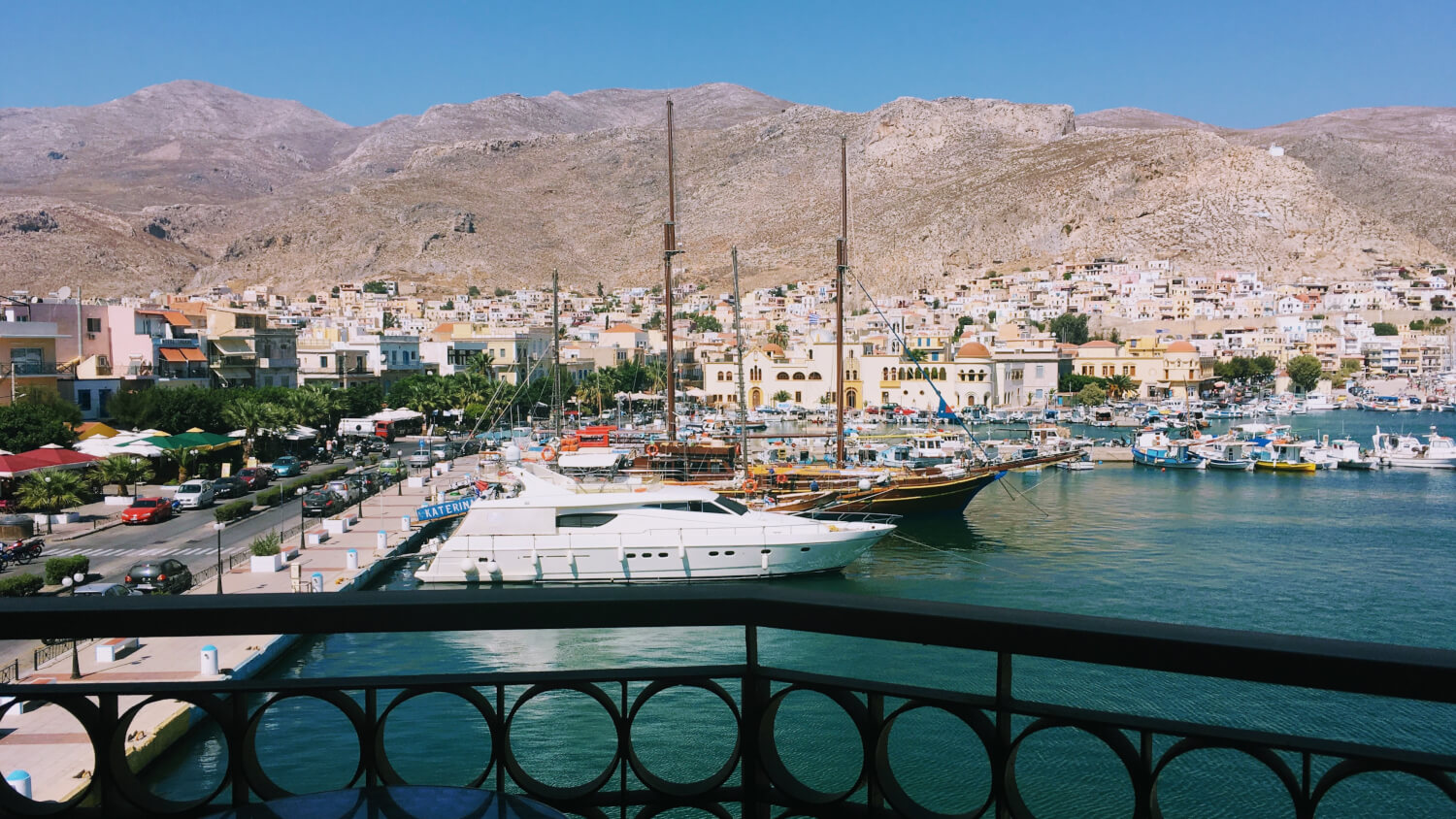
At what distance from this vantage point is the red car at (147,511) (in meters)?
17.4

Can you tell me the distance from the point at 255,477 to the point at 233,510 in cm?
383

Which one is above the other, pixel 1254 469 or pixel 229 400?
pixel 229 400

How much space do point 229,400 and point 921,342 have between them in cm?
4329

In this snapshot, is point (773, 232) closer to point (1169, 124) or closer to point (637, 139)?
point (637, 139)

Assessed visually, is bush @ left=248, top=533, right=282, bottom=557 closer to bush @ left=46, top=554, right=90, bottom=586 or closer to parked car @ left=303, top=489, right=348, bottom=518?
bush @ left=46, top=554, right=90, bottom=586

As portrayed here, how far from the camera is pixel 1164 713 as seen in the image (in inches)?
375

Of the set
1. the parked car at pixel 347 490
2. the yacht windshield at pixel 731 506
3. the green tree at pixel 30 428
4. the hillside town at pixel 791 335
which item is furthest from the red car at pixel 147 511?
the yacht windshield at pixel 731 506

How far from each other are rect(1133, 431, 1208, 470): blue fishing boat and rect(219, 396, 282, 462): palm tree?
87.1 feet

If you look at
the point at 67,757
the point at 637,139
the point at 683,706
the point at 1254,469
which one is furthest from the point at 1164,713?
the point at 637,139

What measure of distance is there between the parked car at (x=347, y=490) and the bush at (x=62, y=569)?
298 inches

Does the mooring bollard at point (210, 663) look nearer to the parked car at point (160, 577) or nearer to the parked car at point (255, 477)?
the parked car at point (160, 577)

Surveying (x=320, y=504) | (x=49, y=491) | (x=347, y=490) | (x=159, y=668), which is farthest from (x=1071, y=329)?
(x=159, y=668)

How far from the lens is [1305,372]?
6456 cm

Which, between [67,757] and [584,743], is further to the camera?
[584,743]
